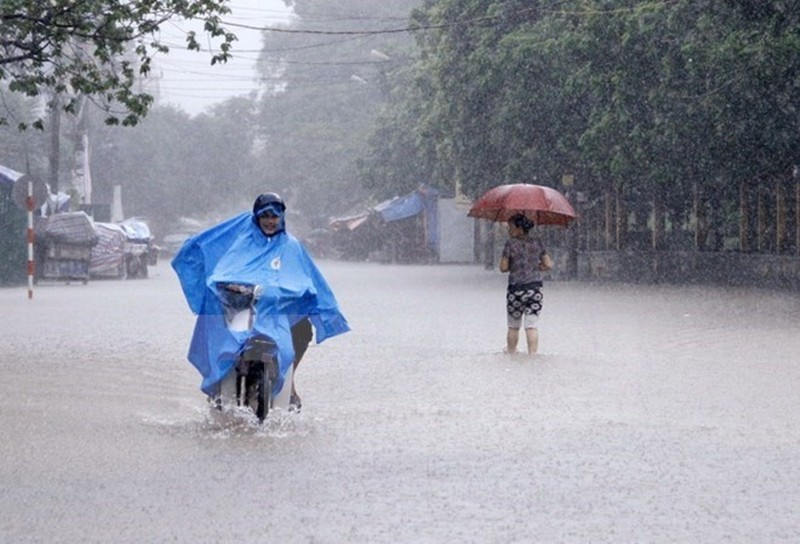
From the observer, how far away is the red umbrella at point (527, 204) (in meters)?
15.7

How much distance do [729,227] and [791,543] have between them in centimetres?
2929

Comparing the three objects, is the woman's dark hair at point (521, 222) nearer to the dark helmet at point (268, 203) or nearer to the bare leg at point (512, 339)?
the bare leg at point (512, 339)

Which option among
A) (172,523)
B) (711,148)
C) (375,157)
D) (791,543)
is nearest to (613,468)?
(791,543)

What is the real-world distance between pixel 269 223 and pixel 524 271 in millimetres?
5556

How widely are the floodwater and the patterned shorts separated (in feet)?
1.53

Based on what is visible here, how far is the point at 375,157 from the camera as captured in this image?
62.7 m

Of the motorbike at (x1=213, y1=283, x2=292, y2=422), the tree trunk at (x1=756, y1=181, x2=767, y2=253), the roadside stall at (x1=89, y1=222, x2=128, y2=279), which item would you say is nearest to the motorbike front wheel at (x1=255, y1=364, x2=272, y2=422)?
the motorbike at (x1=213, y1=283, x2=292, y2=422)

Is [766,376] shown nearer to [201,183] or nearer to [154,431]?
[154,431]

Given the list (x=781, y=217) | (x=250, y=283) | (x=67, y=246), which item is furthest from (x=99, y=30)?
(x=67, y=246)

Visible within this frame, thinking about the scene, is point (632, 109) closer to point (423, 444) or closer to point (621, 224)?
point (621, 224)

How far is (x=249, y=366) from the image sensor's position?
966 cm

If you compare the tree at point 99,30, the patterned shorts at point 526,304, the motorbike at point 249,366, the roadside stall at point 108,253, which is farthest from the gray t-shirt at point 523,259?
the roadside stall at point 108,253

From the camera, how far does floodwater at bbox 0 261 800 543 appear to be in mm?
6805

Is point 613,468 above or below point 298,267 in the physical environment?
below
